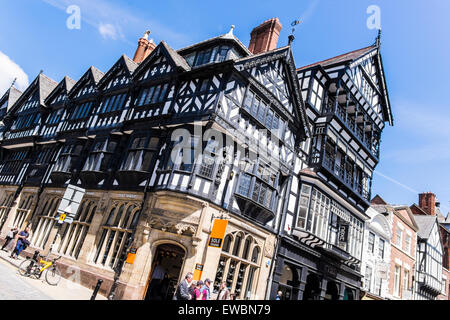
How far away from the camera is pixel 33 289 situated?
977cm

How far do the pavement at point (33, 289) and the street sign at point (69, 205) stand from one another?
231 centimetres

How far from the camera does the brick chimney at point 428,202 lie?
112ft

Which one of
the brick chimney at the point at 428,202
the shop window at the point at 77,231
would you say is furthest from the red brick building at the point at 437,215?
the shop window at the point at 77,231

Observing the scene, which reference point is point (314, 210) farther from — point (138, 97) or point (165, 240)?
point (138, 97)

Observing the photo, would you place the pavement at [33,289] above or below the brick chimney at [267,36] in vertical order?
below

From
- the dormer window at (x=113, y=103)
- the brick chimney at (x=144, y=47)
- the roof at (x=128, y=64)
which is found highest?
the brick chimney at (x=144, y=47)

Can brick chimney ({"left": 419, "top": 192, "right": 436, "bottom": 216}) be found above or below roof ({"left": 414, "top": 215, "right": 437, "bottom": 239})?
above

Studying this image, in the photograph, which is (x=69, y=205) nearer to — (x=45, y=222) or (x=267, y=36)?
(x=45, y=222)

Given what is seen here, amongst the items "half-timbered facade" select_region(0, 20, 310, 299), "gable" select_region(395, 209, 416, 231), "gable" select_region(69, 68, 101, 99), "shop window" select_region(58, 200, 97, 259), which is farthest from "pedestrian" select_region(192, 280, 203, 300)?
"gable" select_region(395, 209, 416, 231)

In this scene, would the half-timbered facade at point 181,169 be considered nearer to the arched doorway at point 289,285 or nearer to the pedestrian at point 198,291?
the arched doorway at point 289,285

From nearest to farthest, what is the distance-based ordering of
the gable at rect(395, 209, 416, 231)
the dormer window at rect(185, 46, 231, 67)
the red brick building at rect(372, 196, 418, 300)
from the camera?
the dormer window at rect(185, 46, 231, 67), the red brick building at rect(372, 196, 418, 300), the gable at rect(395, 209, 416, 231)

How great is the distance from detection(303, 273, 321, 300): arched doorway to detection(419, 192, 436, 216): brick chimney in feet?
75.0

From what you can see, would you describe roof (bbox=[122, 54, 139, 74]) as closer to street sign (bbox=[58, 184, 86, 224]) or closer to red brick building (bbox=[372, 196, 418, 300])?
street sign (bbox=[58, 184, 86, 224])

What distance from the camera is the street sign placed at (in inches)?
482
